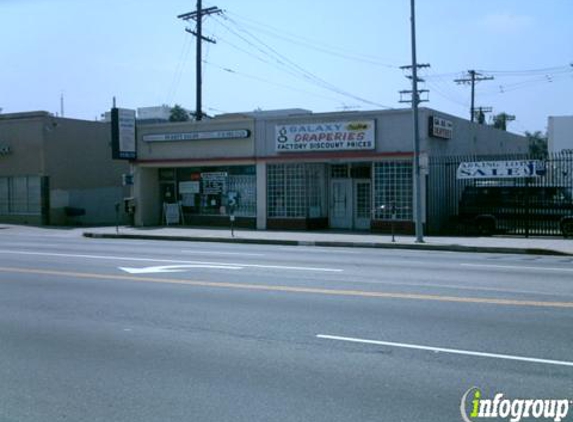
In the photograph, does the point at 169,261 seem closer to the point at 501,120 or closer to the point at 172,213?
the point at 172,213

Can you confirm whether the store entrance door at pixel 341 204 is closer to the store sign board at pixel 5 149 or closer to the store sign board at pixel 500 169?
the store sign board at pixel 500 169

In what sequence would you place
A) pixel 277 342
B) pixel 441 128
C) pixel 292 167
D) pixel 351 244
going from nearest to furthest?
1. pixel 277 342
2. pixel 351 244
3. pixel 441 128
4. pixel 292 167

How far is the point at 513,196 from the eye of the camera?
23422mm

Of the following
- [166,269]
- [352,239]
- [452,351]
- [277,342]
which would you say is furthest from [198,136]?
[452,351]

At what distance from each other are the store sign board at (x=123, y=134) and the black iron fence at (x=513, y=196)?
1363 centimetres

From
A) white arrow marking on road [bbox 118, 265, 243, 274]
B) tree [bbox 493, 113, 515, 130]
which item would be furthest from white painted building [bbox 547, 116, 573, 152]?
white arrow marking on road [bbox 118, 265, 243, 274]

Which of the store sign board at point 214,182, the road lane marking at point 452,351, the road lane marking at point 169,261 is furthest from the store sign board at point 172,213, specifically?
the road lane marking at point 452,351

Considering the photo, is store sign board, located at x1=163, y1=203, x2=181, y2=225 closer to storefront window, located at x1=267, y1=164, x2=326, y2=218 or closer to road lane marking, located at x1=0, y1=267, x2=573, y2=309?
storefront window, located at x1=267, y1=164, x2=326, y2=218

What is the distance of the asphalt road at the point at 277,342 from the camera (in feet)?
18.4

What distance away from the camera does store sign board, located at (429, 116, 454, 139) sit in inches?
993

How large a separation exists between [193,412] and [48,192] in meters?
30.3

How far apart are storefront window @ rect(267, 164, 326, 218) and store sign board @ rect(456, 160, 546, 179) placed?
19.8 ft

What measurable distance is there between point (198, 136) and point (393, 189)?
8.88m

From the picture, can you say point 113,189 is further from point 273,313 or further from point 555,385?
point 555,385
